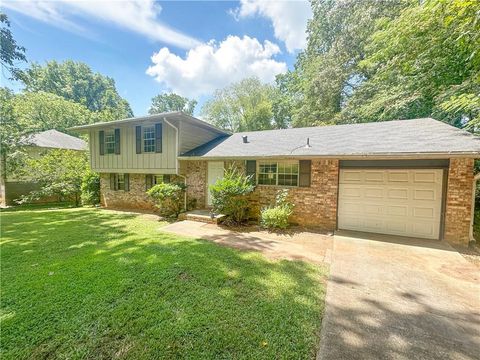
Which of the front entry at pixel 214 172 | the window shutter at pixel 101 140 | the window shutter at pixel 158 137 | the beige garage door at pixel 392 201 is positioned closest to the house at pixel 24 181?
the window shutter at pixel 101 140

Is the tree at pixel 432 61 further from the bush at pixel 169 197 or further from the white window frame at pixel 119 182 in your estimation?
the white window frame at pixel 119 182

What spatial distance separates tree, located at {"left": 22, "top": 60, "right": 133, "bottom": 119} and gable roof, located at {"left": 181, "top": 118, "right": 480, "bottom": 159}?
32.1 m

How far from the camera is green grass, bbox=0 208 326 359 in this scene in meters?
2.25

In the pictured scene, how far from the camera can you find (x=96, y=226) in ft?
24.9

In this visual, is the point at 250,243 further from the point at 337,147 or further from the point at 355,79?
the point at 355,79

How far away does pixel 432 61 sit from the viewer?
8.27 meters

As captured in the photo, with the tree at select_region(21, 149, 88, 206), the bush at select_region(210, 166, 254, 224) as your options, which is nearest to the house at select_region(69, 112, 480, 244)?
the bush at select_region(210, 166, 254, 224)

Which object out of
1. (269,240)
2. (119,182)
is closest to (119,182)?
(119,182)

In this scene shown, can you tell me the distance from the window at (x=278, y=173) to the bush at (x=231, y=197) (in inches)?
31.1

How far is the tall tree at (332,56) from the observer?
14.1 metres

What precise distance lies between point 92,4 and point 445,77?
13007 mm

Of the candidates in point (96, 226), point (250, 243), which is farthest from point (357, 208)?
point (96, 226)

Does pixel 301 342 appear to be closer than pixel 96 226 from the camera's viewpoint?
Yes

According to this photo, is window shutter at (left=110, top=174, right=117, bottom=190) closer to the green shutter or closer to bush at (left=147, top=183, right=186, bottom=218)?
the green shutter
